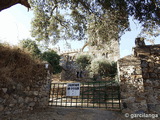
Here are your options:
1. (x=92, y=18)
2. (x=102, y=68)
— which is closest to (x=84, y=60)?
(x=102, y=68)

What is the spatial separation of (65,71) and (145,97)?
18.2 metres

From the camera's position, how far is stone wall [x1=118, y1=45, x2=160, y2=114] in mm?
3680

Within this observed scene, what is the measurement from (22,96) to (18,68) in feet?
3.31

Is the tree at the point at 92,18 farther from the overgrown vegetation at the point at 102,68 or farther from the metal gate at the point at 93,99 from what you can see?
the overgrown vegetation at the point at 102,68

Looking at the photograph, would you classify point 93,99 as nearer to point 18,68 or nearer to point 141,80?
point 141,80

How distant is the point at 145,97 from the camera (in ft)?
12.1

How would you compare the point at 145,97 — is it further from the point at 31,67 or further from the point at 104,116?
the point at 31,67

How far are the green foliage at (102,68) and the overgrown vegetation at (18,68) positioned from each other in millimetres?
11523

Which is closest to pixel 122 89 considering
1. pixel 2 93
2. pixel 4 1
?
pixel 2 93

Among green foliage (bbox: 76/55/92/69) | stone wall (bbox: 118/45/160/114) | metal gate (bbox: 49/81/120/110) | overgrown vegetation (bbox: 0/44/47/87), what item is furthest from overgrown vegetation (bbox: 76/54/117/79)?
overgrown vegetation (bbox: 0/44/47/87)

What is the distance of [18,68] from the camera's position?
3998 mm

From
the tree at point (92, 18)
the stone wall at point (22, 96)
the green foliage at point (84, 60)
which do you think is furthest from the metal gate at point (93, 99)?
the green foliage at point (84, 60)

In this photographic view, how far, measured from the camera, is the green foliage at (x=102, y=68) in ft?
51.0

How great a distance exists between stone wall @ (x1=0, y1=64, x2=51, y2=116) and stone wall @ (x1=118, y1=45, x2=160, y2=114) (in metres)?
3.09
